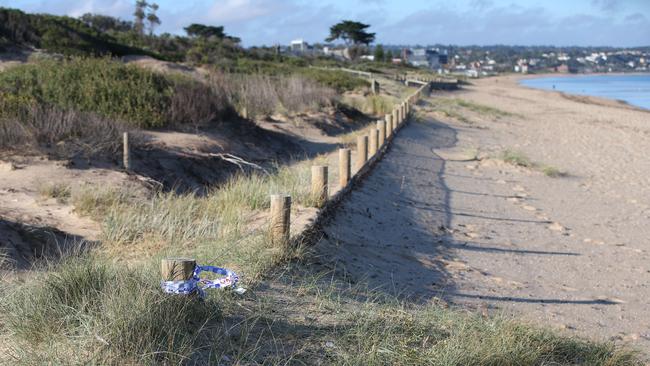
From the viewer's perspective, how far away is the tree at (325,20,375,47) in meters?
97.4

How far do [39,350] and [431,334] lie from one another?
2354 mm

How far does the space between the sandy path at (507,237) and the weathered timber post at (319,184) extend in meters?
0.32

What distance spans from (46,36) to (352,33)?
69.6m

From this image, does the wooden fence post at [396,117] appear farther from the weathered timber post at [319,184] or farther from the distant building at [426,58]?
the distant building at [426,58]

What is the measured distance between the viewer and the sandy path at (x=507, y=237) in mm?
7270

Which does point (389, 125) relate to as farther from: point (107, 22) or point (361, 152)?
point (107, 22)

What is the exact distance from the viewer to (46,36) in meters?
31.5

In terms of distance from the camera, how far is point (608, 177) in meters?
17.3

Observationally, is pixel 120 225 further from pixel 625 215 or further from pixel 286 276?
pixel 625 215

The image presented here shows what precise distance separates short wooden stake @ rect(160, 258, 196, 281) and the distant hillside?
26.7 m

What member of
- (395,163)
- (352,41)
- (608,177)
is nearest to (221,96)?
(395,163)

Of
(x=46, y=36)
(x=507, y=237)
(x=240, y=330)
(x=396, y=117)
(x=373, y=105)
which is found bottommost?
(x=507, y=237)

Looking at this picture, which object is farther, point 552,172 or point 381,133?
point 552,172

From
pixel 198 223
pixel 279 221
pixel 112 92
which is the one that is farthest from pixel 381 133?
pixel 279 221
